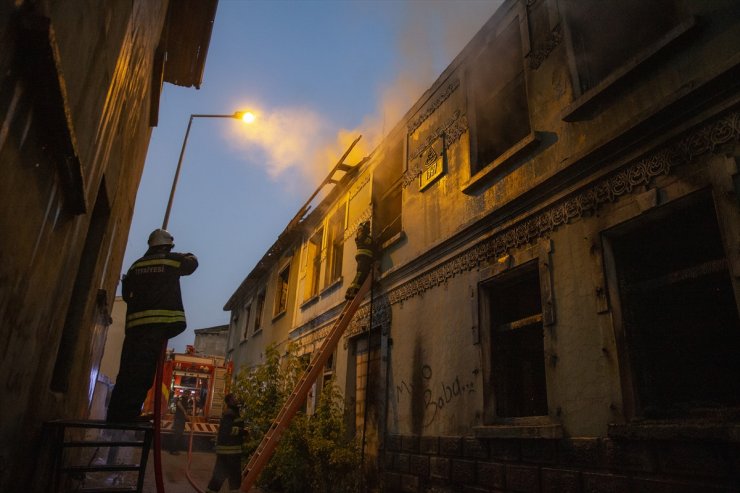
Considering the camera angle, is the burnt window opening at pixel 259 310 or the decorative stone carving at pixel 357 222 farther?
the burnt window opening at pixel 259 310

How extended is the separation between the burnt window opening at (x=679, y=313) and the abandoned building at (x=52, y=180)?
15.4 ft

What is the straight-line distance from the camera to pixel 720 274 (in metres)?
3.83

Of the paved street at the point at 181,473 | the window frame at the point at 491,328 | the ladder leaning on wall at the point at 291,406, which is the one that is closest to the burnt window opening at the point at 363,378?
the ladder leaning on wall at the point at 291,406

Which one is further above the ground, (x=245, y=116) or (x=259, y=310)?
(x=245, y=116)

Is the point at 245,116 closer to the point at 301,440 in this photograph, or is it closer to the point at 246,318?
the point at 301,440

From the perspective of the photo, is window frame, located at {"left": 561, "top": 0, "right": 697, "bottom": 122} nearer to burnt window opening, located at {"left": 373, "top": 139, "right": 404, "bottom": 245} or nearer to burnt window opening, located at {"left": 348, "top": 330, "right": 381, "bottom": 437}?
burnt window opening, located at {"left": 373, "top": 139, "right": 404, "bottom": 245}

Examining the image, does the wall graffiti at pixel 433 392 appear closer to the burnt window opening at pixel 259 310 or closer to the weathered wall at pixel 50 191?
the weathered wall at pixel 50 191

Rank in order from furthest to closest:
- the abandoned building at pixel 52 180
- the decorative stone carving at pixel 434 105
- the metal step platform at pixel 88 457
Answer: the decorative stone carving at pixel 434 105 → the metal step platform at pixel 88 457 → the abandoned building at pixel 52 180

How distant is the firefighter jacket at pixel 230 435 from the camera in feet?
27.2

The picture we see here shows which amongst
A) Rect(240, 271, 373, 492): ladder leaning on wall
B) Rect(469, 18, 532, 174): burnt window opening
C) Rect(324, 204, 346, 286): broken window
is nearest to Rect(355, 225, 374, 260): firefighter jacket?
Rect(240, 271, 373, 492): ladder leaning on wall

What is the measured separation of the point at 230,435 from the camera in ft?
27.7

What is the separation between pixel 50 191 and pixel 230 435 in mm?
6823

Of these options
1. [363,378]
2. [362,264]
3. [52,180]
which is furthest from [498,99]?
[52,180]

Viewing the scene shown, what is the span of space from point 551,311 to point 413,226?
3764mm
